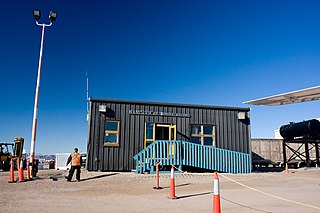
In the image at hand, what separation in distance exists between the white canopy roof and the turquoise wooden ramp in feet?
13.3

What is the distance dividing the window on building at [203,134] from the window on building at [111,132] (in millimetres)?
4423

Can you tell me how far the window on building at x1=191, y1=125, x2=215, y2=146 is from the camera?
16.7 meters

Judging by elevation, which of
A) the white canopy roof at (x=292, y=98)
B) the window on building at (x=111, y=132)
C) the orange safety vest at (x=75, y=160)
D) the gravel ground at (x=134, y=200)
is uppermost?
the white canopy roof at (x=292, y=98)

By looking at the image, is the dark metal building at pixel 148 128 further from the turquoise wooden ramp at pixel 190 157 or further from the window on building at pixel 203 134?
the turquoise wooden ramp at pixel 190 157

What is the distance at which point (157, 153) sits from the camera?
47.4 feet

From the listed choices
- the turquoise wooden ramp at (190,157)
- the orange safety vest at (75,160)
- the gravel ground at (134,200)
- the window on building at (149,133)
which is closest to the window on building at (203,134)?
the turquoise wooden ramp at (190,157)

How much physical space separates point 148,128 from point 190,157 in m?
2.90

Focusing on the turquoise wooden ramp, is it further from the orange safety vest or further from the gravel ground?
the gravel ground

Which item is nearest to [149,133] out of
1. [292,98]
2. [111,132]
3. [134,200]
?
[111,132]

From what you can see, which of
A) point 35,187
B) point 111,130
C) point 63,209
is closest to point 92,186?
point 35,187

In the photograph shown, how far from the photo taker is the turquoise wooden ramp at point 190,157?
567 inches

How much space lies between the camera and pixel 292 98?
17297mm

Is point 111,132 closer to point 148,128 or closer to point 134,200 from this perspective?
→ point 148,128

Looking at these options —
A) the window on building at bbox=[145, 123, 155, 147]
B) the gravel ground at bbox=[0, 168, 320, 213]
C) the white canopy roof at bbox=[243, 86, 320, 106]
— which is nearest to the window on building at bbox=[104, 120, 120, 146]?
the window on building at bbox=[145, 123, 155, 147]
